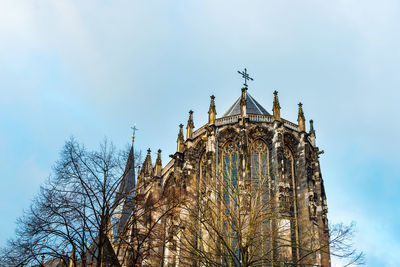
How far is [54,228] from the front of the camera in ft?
44.3

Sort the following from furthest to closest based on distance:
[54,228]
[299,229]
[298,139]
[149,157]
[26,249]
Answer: [149,157], [298,139], [299,229], [54,228], [26,249]

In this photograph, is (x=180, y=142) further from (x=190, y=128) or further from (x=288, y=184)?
(x=288, y=184)

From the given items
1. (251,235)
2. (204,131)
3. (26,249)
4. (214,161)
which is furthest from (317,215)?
(26,249)

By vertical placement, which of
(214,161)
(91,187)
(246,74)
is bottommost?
(91,187)

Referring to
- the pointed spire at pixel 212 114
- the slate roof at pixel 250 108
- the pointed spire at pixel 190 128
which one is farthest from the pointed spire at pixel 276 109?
the pointed spire at pixel 190 128

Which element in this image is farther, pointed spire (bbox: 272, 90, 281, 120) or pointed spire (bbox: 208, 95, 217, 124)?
pointed spire (bbox: 208, 95, 217, 124)

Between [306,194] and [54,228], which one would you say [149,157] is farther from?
[54,228]

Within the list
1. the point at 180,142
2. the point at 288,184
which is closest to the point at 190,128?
the point at 180,142

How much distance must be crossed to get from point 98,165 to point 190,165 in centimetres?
1293

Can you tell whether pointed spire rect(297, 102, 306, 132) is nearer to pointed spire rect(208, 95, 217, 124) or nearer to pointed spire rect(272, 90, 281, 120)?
pointed spire rect(272, 90, 281, 120)

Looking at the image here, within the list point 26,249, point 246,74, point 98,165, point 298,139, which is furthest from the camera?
point 246,74

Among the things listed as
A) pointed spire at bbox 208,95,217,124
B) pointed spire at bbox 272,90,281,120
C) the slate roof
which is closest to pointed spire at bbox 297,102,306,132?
pointed spire at bbox 272,90,281,120

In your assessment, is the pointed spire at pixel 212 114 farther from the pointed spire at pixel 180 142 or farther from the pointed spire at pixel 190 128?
the pointed spire at pixel 180 142

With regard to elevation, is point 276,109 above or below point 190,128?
above
